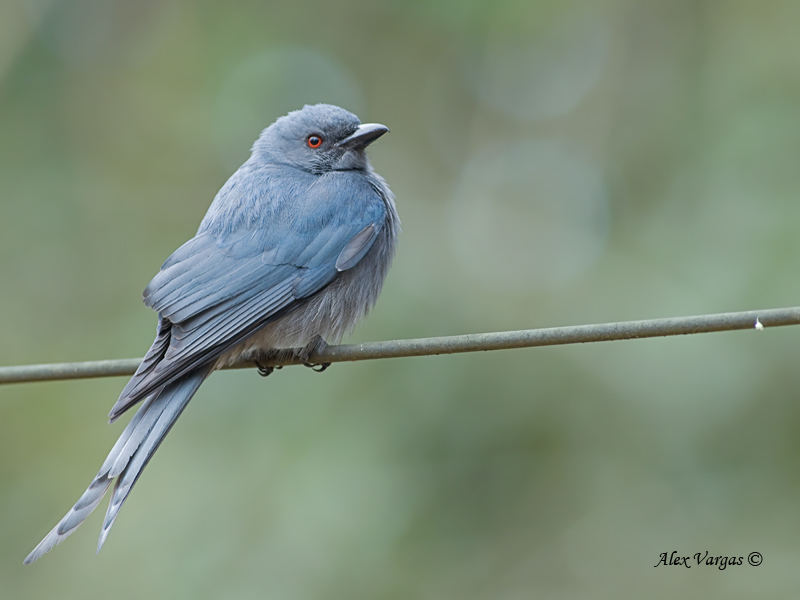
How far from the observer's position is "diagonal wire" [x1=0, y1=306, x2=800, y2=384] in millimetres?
2623

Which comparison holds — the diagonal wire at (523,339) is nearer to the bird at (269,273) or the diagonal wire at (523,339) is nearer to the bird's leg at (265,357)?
the bird at (269,273)

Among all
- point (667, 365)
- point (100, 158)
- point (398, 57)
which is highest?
point (398, 57)

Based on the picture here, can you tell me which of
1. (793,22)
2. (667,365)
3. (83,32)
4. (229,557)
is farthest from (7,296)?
(793,22)

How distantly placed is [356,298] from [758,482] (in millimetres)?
2914

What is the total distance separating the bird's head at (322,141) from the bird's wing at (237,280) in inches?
19.8

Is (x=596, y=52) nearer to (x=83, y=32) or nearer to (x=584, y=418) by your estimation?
(x=584, y=418)

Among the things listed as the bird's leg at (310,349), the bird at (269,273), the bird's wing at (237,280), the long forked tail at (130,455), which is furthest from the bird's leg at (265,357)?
the long forked tail at (130,455)

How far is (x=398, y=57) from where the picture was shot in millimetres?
8570

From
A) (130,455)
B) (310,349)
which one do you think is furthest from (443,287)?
(130,455)

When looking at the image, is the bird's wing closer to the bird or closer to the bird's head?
the bird

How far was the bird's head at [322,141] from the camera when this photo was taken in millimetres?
5125
